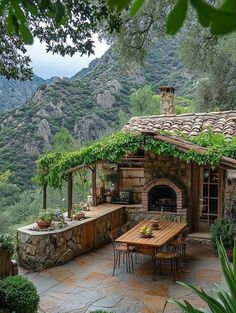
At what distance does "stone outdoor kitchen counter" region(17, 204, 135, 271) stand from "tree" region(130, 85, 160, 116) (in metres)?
11.9

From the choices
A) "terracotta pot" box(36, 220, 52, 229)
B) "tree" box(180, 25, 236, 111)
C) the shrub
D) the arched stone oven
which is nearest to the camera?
the shrub

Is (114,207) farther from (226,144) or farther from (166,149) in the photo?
(226,144)

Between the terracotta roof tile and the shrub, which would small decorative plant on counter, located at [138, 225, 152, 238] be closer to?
the shrub

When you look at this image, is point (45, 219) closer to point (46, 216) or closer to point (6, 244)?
point (46, 216)

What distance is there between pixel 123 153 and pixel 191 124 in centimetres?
302

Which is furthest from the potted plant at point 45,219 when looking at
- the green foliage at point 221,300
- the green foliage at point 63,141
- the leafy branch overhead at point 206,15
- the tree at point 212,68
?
the green foliage at point 63,141

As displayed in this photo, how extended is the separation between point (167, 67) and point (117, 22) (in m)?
21.9

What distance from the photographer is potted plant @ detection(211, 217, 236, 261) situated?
8.10 metres

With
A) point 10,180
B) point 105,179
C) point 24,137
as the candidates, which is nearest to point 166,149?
point 105,179

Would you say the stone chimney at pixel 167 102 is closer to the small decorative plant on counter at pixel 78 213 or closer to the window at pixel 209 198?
the window at pixel 209 198

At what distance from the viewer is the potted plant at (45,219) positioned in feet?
27.2

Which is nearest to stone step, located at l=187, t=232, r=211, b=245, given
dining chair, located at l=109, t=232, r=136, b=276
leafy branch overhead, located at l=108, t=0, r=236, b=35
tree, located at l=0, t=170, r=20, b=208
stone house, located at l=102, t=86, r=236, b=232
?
stone house, located at l=102, t=86, r=236, b=232

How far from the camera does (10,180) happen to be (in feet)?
58.5

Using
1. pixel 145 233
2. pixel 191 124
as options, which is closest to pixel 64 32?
pixel 145 233
